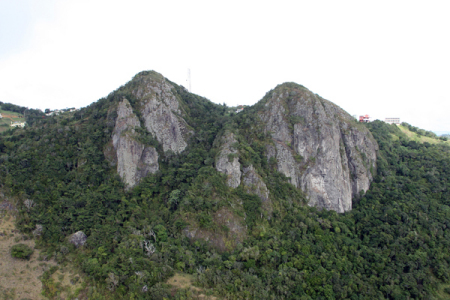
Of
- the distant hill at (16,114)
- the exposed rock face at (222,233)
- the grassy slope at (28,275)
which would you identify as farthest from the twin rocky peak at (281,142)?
the distant hill at (16,114)

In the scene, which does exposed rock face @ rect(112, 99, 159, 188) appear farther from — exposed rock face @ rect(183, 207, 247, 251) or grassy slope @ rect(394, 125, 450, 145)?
grassy slope @ rect(394, 125, 450, 145)

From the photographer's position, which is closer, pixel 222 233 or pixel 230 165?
pixel 222 233

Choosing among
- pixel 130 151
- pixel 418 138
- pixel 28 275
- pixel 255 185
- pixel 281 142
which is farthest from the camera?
pixel 418 138

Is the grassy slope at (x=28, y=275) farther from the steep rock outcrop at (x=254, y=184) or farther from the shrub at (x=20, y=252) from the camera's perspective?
the steep rock outcrop at (x=254, y=184)

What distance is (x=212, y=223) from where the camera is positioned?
137ft

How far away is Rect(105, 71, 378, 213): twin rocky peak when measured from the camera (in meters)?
49.8

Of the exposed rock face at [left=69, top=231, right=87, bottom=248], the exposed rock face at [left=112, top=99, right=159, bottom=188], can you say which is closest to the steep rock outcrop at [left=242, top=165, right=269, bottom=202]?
the exposed rock face at [left=112, top=99, right=159, bottom=188]

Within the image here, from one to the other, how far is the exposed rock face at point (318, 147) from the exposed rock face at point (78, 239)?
3921 cm

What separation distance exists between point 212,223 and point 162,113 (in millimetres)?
29427

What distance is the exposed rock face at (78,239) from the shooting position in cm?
3831

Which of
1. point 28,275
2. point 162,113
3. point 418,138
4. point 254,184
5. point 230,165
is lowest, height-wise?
point 28,275

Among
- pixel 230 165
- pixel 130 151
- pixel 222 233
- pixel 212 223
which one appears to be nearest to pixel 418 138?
pixel 230 165

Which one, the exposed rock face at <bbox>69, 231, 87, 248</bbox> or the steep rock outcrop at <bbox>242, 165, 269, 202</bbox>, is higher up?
the steep rock outcrop at <bbox>242, 165, 269, 202</bbox>

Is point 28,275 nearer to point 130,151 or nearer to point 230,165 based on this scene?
point 130,151
